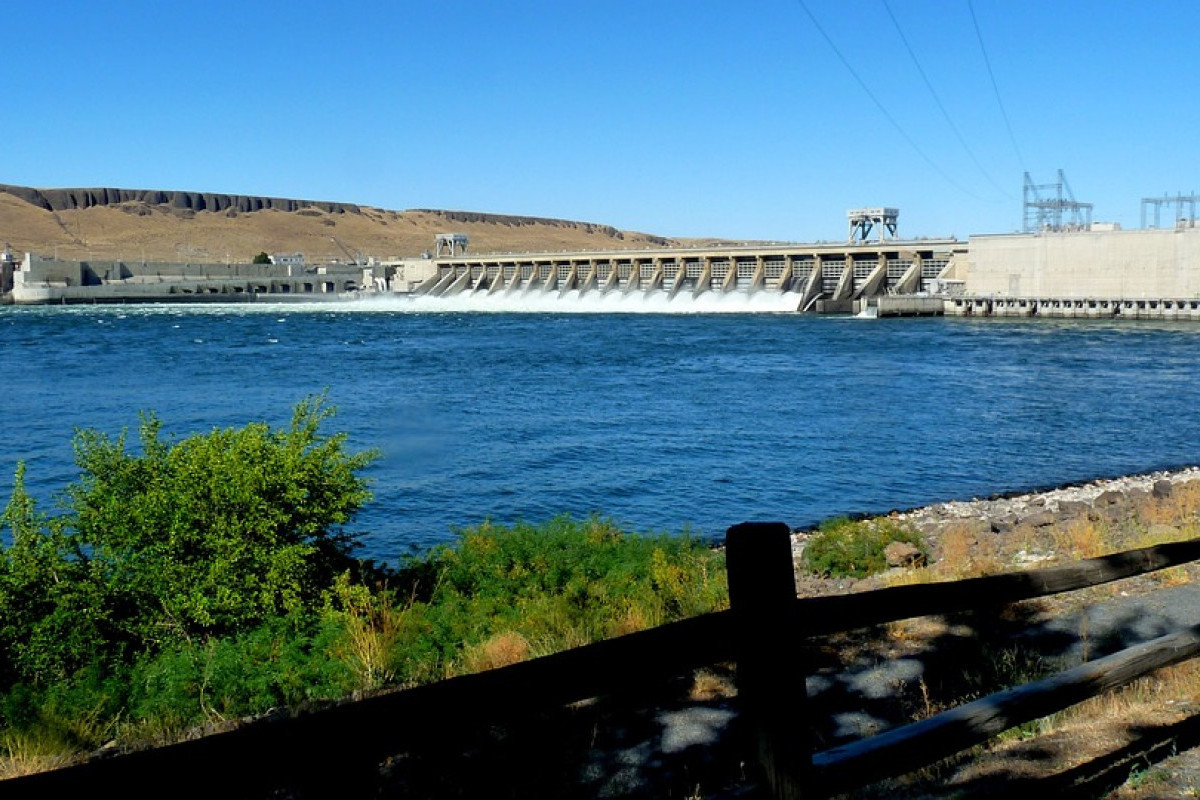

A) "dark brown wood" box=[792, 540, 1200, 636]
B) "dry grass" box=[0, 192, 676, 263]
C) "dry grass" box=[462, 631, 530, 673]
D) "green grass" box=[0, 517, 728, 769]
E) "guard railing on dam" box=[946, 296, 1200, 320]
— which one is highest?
"dry grass" box=[0, 192, 676, 263]

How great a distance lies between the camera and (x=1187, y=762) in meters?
3.87

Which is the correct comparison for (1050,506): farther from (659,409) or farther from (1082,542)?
(659,409)

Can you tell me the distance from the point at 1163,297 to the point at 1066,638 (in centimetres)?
5965

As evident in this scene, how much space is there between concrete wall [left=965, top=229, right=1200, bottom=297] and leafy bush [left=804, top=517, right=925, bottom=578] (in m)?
53.8

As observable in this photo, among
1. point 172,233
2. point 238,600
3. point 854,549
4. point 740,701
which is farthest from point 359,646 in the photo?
point 172,233

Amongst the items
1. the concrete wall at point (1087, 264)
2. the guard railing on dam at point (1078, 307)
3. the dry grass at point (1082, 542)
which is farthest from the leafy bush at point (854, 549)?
→ the concrete wall at point (1087, 264)

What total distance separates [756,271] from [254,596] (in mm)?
67717

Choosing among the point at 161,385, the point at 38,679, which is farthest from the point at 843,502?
the point at 161,385

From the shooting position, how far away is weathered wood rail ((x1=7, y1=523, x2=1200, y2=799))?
1.81 metres

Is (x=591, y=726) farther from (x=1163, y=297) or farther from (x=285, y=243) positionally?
(x=285, y=243)

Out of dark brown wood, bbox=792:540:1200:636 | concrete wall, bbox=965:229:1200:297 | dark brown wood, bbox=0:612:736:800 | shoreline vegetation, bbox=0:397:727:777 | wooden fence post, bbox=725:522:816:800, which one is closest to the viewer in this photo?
dark brown wood, bbox=0:612:736:800

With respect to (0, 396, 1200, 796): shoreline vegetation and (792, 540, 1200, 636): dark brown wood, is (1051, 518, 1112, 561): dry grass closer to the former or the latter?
(0, 396, 1200, 796): shoreline vegetation

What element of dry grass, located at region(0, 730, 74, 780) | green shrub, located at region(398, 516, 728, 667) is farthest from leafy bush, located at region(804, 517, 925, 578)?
dry grass, located at region(0, 730, 74, 780)

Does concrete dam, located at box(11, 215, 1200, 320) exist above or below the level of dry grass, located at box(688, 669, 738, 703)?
above
